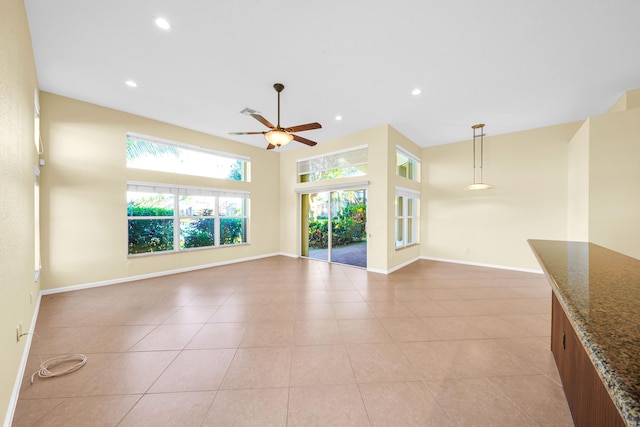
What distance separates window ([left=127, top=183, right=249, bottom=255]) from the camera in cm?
462

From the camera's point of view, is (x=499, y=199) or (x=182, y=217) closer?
(x=182, y=217)

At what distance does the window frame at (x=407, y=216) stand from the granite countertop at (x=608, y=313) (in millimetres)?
3984

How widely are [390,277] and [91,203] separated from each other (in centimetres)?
577

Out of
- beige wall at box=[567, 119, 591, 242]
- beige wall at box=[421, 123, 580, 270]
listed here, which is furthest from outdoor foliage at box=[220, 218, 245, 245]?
beige wall at box=[567, 119, 591, 242]

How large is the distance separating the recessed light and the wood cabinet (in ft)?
13.7

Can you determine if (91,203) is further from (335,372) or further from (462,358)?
(462,358)

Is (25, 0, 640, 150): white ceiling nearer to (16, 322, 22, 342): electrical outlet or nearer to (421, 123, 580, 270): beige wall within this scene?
(421, 123, 580, 270): beige wall

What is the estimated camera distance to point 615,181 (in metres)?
3.45

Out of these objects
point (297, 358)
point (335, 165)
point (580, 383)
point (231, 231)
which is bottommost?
point (297, 358)

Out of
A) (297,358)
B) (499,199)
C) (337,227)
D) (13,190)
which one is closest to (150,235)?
(13,190)

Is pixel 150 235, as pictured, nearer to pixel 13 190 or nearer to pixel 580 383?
pixel 13 190

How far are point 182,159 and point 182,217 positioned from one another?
52.3 inches

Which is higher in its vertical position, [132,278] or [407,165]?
[407,165]

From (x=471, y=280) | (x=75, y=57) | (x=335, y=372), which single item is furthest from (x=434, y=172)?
(x=75, y=57)
